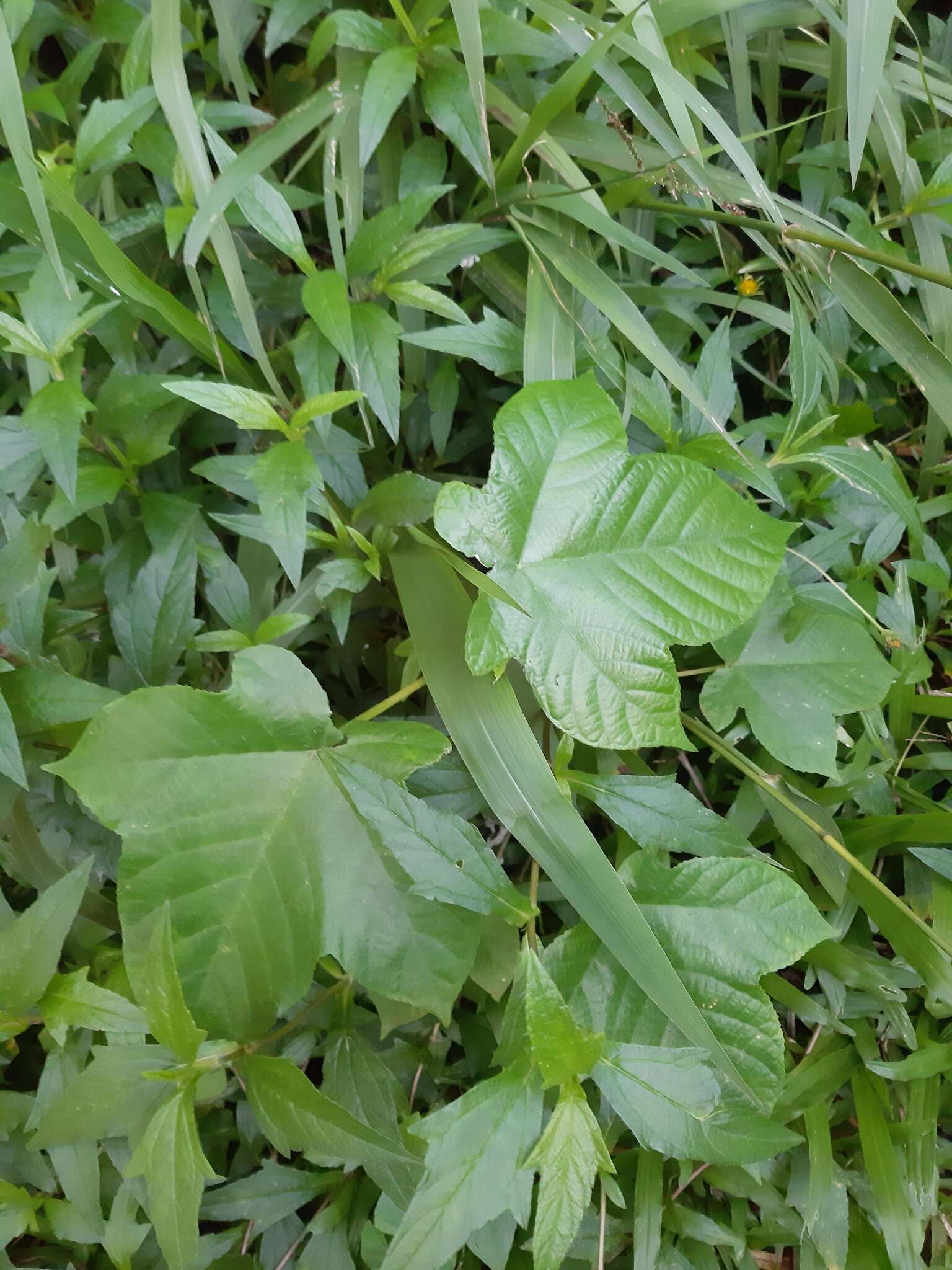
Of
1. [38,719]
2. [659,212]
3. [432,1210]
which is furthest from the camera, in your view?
[659,212]

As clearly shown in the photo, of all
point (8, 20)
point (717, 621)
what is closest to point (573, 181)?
point (717, 621)

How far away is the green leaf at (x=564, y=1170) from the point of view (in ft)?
2.09

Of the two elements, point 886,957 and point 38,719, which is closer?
point 38,719

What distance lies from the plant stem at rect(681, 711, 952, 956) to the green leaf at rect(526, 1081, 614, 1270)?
0.40 m

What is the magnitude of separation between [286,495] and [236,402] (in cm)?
10

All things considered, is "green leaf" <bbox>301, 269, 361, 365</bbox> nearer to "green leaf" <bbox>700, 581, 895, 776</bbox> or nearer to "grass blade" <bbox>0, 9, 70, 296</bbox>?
"grass blade" <bbox>0, 9, 70, 296</bbox>

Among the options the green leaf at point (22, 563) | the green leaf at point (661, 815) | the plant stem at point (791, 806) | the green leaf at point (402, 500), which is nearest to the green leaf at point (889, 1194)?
the plant stem at point (791, 806)

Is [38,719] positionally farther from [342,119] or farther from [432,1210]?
[342,119]

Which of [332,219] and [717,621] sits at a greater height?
[332,219]

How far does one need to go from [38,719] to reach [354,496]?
40 centimetres

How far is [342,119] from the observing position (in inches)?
35.5

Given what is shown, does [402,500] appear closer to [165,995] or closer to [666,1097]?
[165,995]

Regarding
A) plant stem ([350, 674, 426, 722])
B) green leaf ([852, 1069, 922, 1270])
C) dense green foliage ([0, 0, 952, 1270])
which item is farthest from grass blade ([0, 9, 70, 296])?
green leaf ([852, 1069, 922, 1270])

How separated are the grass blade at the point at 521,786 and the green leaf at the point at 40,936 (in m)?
0.39
